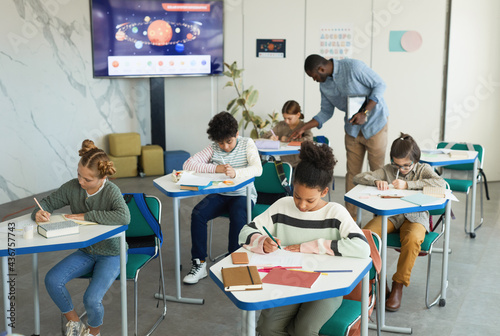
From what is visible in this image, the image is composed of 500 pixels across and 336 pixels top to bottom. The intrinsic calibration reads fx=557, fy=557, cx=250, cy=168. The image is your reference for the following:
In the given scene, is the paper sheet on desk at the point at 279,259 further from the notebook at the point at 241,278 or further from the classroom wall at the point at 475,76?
the classroom wall at the point at 475,76

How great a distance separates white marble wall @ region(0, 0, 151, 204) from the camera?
6.39 m

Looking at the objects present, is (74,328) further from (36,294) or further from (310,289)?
(310,289)

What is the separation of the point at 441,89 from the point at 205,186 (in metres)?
4.71

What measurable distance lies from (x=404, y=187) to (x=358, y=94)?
5.04 ft

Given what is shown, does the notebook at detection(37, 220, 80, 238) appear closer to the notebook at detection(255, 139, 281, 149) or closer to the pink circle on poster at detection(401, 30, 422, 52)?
the notebook at detection(255, 139, 281, 149)

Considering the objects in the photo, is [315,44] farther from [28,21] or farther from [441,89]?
[28,21]

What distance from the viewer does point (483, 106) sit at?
7379 millimetres

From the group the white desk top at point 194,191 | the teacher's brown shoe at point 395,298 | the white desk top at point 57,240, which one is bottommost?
the teacher's brown shoe at point 395,298

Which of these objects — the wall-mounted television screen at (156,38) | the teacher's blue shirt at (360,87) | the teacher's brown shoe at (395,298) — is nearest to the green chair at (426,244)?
the teacher's brown shoe at (395,298)

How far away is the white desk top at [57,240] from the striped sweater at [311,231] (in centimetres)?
74

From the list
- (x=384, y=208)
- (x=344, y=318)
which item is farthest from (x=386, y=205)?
(x=344, y=318)

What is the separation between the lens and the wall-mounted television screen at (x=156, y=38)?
7562 mm

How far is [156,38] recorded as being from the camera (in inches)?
308

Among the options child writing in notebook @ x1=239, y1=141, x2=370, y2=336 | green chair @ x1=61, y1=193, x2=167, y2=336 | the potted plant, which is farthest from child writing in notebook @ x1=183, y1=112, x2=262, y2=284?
the potted plant
